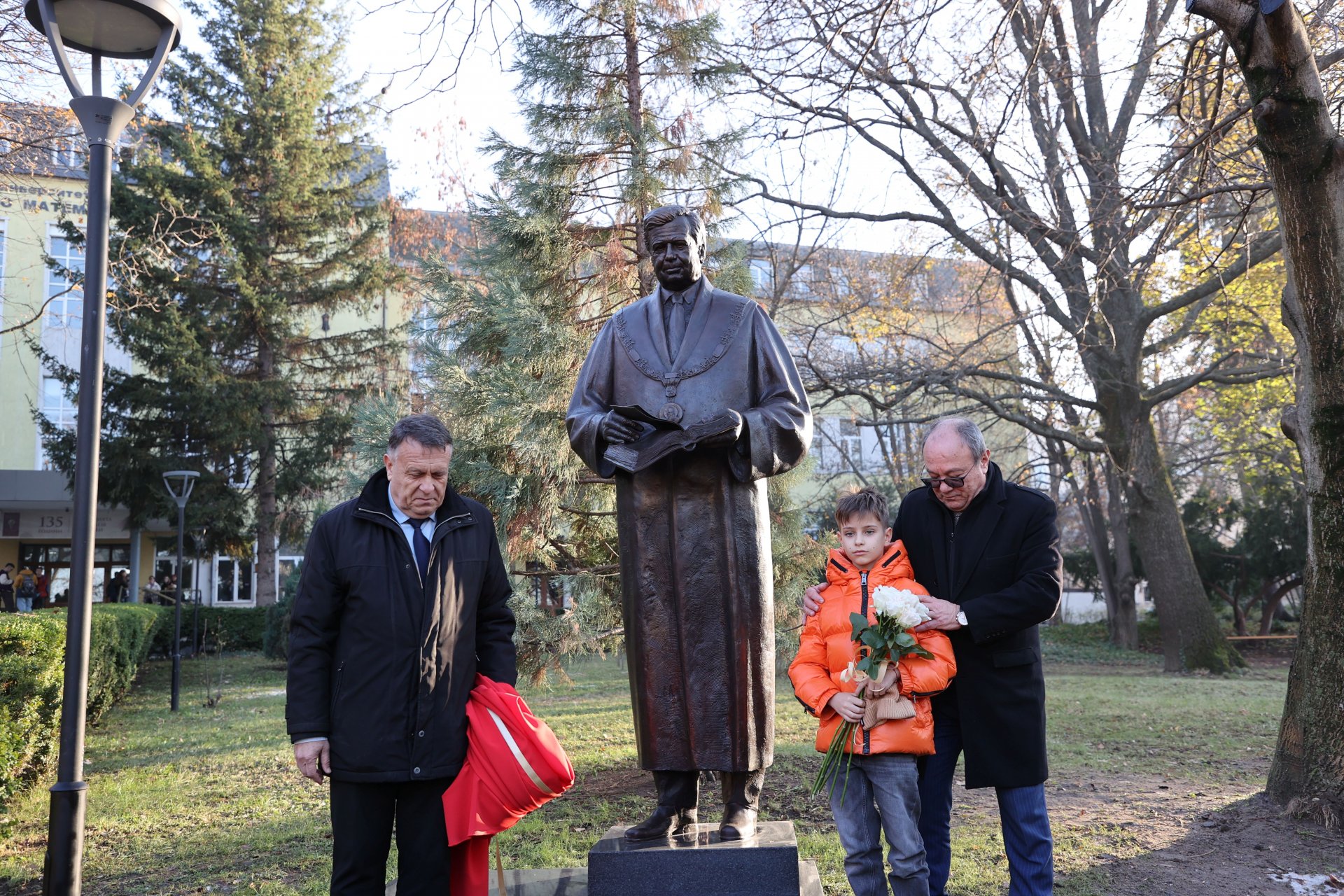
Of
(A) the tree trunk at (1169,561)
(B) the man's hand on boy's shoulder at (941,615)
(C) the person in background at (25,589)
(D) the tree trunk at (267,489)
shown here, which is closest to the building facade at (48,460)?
(D) the tree trunk at (267,489)

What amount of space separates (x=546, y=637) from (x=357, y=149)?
20550 mm

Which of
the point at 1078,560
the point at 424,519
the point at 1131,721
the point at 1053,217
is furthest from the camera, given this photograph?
the point at 1078,560

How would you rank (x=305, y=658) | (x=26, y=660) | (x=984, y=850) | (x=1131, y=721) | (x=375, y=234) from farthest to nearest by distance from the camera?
(x=375, y=234) → (x=1131, y=721) → (x=26, y=660) → (x=984, y=850) → (x=305, y=658)

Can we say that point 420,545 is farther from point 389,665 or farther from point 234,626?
point 234,626

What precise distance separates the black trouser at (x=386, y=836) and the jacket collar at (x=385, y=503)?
860mm

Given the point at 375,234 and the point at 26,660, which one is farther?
the point at 375,234

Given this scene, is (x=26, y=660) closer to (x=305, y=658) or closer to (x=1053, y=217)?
(x=305, y=658)

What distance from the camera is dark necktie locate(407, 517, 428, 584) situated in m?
3.24

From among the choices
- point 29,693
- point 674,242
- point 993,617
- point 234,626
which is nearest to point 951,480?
point 993,617

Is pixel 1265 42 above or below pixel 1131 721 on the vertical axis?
above

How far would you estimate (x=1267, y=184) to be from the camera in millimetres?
7375

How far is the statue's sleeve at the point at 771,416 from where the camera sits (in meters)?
3.28

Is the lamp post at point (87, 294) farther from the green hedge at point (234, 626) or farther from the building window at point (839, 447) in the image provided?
the green hedge at point (234, 626)

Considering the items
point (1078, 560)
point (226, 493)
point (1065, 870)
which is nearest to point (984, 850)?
point (1065, 870)
